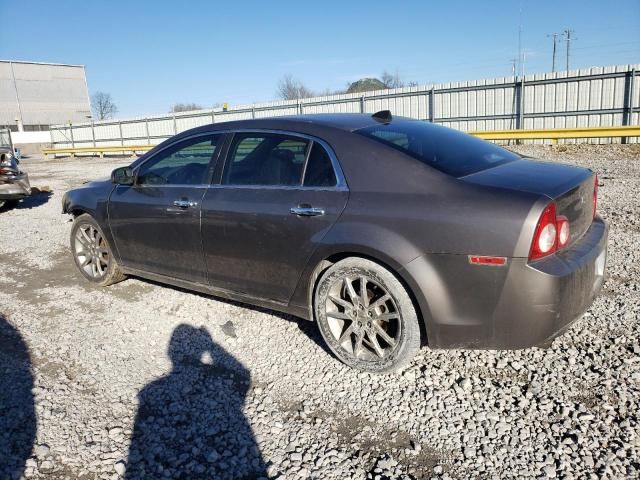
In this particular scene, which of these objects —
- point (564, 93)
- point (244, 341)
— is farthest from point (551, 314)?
point (564, 93)

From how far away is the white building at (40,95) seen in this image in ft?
190

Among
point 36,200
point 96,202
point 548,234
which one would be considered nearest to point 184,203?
point 96,202

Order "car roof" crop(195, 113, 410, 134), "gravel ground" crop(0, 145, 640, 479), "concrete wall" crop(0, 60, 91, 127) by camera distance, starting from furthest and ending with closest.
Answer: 1. "concrete wall" crop(0, 60, 91, 127)
2. "car roof" crop(195, 113, 410, 134)
3. "gravel ground" crop(0, 145, 640, 479)

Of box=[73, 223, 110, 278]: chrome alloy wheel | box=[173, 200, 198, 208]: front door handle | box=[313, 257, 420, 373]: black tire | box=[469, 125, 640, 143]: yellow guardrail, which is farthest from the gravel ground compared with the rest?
box=[469, 125, 640, 143]: yellow guardrail

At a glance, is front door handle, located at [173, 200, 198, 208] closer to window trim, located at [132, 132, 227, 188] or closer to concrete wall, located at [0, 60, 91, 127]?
window trim, located at [132, 132, 227, 188]

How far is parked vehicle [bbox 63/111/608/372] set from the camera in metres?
2.60

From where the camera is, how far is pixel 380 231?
290 cm

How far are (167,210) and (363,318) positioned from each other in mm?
1991

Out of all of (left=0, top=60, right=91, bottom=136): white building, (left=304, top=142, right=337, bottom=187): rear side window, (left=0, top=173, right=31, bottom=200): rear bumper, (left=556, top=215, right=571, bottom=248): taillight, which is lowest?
(left=0, top=173, right=31, bottom=200): rear bumper

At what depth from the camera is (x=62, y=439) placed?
261 cm

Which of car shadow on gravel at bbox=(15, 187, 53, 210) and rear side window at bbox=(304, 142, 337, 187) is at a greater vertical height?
rear side window at bbox=(304, 142, 337, 187)

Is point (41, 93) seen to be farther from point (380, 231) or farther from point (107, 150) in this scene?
point (380, 231)

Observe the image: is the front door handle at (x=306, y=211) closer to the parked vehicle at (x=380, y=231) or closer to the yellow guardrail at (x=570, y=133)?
the parked vehicle at (x=380, y=231)

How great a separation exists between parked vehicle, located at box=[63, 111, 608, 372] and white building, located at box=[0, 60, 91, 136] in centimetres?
5962
